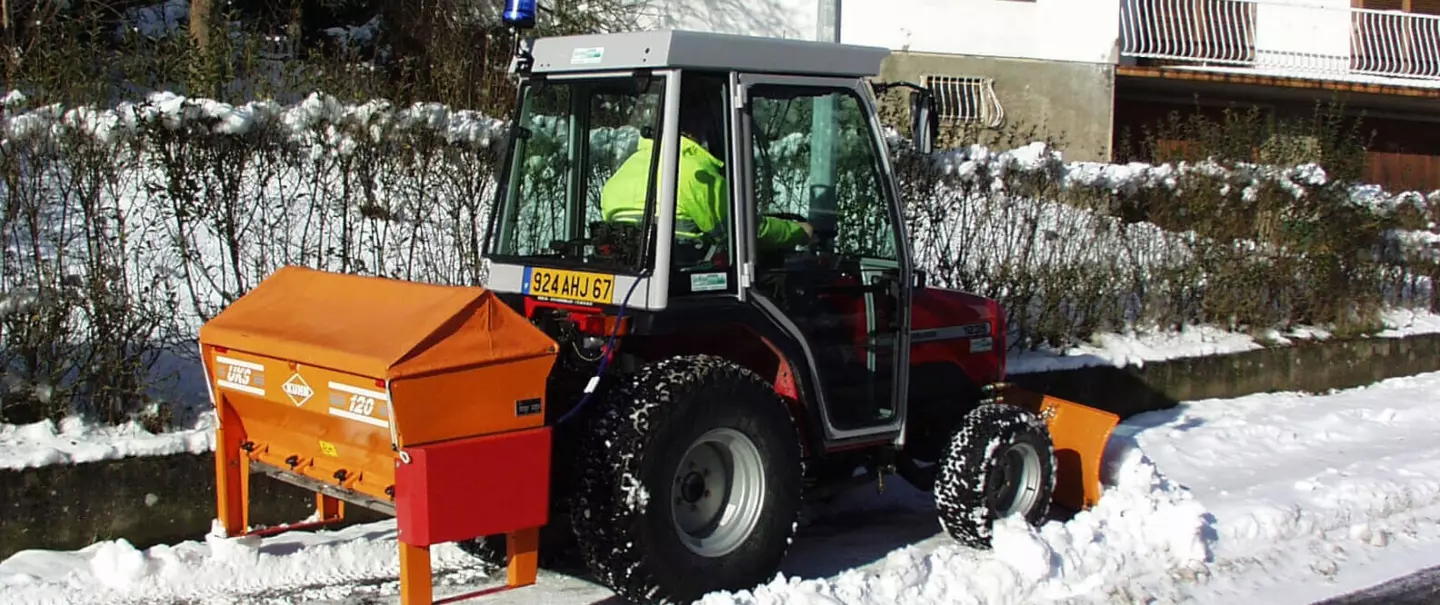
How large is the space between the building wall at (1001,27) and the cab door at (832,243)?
12.9 m

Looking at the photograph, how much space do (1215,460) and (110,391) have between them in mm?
6524

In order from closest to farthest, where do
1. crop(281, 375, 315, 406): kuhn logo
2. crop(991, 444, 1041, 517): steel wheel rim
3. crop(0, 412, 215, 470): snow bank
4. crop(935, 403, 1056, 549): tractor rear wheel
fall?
1. crop(281, 375, 315, 406): kuhn logo
2. crop(0, 412, 215, 470): snow bank
3. crop(935, 403, 1056, 549): tractor rear wheel
4. crop(991, 444, 1041, 517): steel wheel rim

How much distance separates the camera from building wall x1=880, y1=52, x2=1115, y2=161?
63.1ft

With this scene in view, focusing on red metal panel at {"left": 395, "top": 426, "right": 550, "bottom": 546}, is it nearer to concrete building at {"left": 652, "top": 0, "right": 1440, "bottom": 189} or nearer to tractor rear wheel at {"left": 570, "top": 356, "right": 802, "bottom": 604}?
tractor rear wheel at {"left": 570, "top": 356, "right": 802, "bottom": 604}

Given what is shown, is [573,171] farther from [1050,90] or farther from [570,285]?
[1050,90]

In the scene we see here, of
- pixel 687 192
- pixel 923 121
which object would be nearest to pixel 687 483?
pixel 687 192

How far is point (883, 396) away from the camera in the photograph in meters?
6.28

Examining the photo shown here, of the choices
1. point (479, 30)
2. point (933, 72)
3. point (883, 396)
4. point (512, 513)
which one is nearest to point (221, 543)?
point (512, 513)

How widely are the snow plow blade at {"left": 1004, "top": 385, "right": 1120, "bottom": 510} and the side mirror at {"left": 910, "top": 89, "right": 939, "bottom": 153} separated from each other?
1753 mm

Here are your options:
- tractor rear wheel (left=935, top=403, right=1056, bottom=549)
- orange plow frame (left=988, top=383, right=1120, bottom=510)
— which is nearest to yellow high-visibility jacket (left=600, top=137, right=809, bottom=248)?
tractor rear wheel (left=935, top=403, right=1056, bottom=549)

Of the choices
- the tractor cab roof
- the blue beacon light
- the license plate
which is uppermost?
the blue beacon light

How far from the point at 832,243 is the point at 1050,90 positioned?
14286 mm

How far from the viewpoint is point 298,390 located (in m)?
4.87

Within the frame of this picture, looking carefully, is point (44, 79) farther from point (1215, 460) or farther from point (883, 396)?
point (1215, 460)
